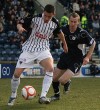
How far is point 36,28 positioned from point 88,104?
90.4 inches

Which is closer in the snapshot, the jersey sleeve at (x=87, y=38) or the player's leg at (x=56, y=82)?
the jersey sleeve at (x=87, y=38)

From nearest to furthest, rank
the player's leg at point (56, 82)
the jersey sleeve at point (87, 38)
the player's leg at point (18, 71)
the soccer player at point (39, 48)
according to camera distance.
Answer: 1. the player's leg at point (18, 71)
2. the soccer player at point (39, 48)
3. the jersey sleeve at point (87, 38)
4. the player's leg at point (56, 82)

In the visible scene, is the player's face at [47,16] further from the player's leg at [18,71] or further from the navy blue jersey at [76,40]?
Answer: the navy blue jersey at [76,40]

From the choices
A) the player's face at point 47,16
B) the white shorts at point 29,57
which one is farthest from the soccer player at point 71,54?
the player's face at point 47,16

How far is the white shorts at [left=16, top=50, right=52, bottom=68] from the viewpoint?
1021 cm

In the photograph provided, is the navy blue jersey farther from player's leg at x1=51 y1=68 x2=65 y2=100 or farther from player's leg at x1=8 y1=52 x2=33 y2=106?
player's leg at x1=8 y1=52 x2=33 y2=106

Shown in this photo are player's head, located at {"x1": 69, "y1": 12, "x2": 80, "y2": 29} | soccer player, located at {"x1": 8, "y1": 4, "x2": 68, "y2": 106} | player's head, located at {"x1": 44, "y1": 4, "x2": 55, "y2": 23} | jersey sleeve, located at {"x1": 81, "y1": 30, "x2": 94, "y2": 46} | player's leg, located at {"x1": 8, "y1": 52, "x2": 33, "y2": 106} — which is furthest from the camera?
jersey sleeve, located at {"x1": 81, "y1": 30, "x2": 94, "y2": 46}

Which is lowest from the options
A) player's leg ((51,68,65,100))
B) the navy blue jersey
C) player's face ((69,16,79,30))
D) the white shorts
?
player's leg ((51,68,65,100))

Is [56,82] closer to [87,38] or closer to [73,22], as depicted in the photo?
[87,38]

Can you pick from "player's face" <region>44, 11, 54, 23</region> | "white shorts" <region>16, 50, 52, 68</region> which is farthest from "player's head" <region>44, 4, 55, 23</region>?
"white shorts" <region>16, 50, 52, 68</region>

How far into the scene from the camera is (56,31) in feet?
34.6

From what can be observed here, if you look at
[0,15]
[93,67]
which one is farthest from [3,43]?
[93,67]

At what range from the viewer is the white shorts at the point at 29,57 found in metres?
10.2

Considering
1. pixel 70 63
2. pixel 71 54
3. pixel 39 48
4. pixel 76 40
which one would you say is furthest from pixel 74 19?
pixel 39 48
